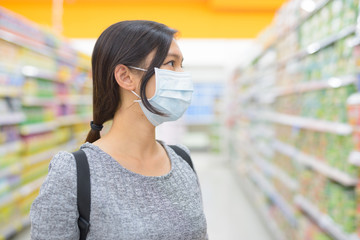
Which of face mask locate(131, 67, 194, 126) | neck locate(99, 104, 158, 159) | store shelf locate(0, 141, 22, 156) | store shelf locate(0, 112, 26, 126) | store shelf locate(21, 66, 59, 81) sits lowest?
store shelf locate(0, 141, 22, 156)

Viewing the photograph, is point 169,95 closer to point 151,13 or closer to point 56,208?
point 56,208

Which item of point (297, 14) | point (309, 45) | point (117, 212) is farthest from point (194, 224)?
point (297, 14)

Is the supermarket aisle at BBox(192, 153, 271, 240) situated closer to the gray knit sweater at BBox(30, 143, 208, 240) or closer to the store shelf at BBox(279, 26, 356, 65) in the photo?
the store shelf at BBox(279, 26, 356, 65)

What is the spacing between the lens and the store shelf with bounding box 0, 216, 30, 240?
145 inches

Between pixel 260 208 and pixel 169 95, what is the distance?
413 centimetres

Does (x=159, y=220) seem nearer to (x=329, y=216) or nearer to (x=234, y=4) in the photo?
(x=329, y=216)

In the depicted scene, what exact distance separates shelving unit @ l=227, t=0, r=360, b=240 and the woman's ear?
151 centimetres

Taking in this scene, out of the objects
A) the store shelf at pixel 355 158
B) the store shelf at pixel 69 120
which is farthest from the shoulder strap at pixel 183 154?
the store shelf at pixel 69 120

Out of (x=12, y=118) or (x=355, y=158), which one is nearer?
(x=355, y=158)

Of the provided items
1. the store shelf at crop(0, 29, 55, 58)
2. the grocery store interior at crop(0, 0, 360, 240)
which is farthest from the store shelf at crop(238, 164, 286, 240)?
the store shelf at crop(0, 29, 55, 58)

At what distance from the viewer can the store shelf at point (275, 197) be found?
363 centimetres

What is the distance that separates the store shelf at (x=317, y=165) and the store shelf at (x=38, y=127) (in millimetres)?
2899

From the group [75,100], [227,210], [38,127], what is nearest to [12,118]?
[38,127]

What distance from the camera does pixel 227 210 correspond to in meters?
5.32
